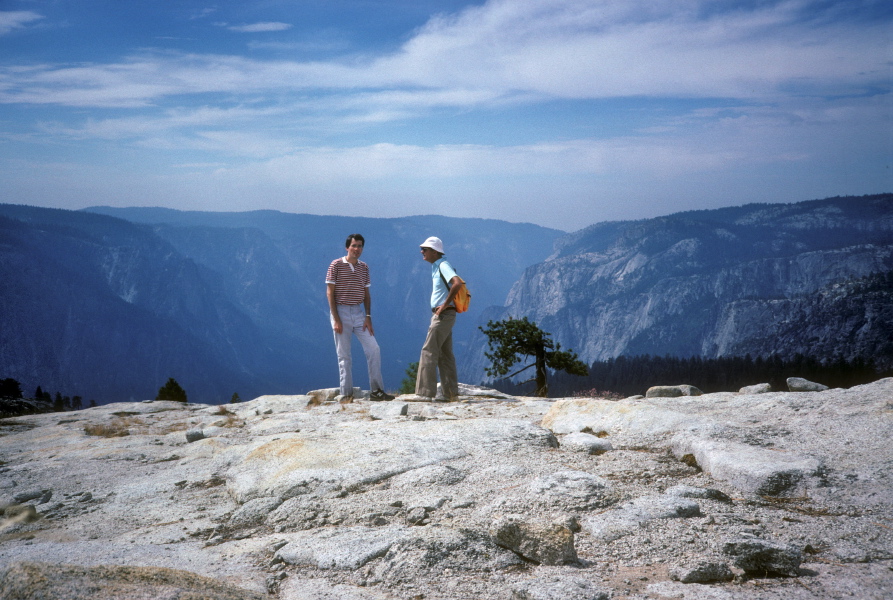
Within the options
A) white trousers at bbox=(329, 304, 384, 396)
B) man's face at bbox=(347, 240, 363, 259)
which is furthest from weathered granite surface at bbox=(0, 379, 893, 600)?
man's face at bbox=(347, 240, 363, 259)

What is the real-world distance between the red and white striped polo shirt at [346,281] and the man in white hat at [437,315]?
55.8 inches

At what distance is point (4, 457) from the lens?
8.40m

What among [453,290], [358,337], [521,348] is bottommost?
[521,348]

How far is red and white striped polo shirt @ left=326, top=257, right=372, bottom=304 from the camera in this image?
11.3 meters

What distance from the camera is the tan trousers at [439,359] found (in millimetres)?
10891

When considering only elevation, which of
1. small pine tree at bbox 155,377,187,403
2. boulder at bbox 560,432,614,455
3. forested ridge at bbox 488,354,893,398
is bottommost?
forested ridge at bbox 488,354,893,398

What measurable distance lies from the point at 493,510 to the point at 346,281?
7706 millimetres

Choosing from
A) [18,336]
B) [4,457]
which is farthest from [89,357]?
[4,457]

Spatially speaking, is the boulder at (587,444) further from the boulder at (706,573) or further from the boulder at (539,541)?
the boulder at (706,573)

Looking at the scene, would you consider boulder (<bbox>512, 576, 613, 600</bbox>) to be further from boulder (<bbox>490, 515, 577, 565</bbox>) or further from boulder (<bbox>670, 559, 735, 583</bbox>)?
boulder (<bbox>670, 559, 735, 583</bbox>)

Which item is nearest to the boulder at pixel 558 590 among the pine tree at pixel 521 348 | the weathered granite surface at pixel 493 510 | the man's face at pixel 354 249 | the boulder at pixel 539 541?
the weathered granite surface at pixel 493 510

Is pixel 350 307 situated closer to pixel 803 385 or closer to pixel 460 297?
pixel 460 297

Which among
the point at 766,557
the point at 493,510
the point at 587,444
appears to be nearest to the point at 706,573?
the point at 766,557

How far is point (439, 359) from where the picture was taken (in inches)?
459
